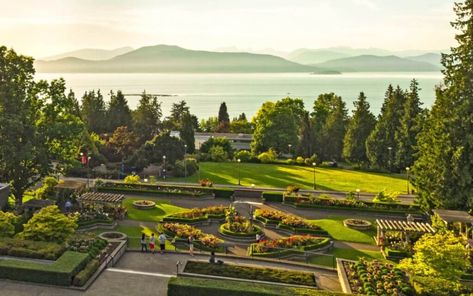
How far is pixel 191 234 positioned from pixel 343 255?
11402 mm

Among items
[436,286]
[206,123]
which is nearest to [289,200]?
[436,286]

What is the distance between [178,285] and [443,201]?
2676 cm

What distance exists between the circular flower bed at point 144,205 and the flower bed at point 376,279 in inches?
840

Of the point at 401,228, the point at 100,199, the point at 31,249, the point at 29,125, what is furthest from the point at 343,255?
the point at 29,125

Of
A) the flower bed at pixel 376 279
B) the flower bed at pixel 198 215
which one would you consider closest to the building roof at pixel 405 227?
the flower bed at pixel 376 279

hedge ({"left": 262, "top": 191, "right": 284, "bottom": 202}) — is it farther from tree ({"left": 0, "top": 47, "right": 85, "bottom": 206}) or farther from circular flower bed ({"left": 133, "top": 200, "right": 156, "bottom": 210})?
tree ({"left": 0, "top": 47, "right": 85, "bottom": 206})

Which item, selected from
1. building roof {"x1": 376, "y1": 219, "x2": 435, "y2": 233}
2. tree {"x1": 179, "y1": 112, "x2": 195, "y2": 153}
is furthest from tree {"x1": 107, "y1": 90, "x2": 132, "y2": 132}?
building roof {"x1": 376, "y1": 219, "x2": 435, "y2": 233}

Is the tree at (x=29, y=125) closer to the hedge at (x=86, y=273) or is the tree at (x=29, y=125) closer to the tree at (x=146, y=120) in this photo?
the hedge at (x=86, y=273)

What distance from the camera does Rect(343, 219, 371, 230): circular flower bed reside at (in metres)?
38.6

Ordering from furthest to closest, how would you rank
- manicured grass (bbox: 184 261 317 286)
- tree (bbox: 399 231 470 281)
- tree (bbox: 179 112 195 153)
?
tree (bbox: 179 112 195 153), manicured grass (bbox: 184 261 317 286), tree (bbox: 399 231 470 281)

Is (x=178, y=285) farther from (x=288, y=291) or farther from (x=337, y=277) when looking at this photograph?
(x=337, y=277)

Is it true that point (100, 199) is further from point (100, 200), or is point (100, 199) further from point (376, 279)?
point (376, 279)

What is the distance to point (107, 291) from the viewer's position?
2377 cm

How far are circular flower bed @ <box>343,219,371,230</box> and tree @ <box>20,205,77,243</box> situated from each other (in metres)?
23.1
